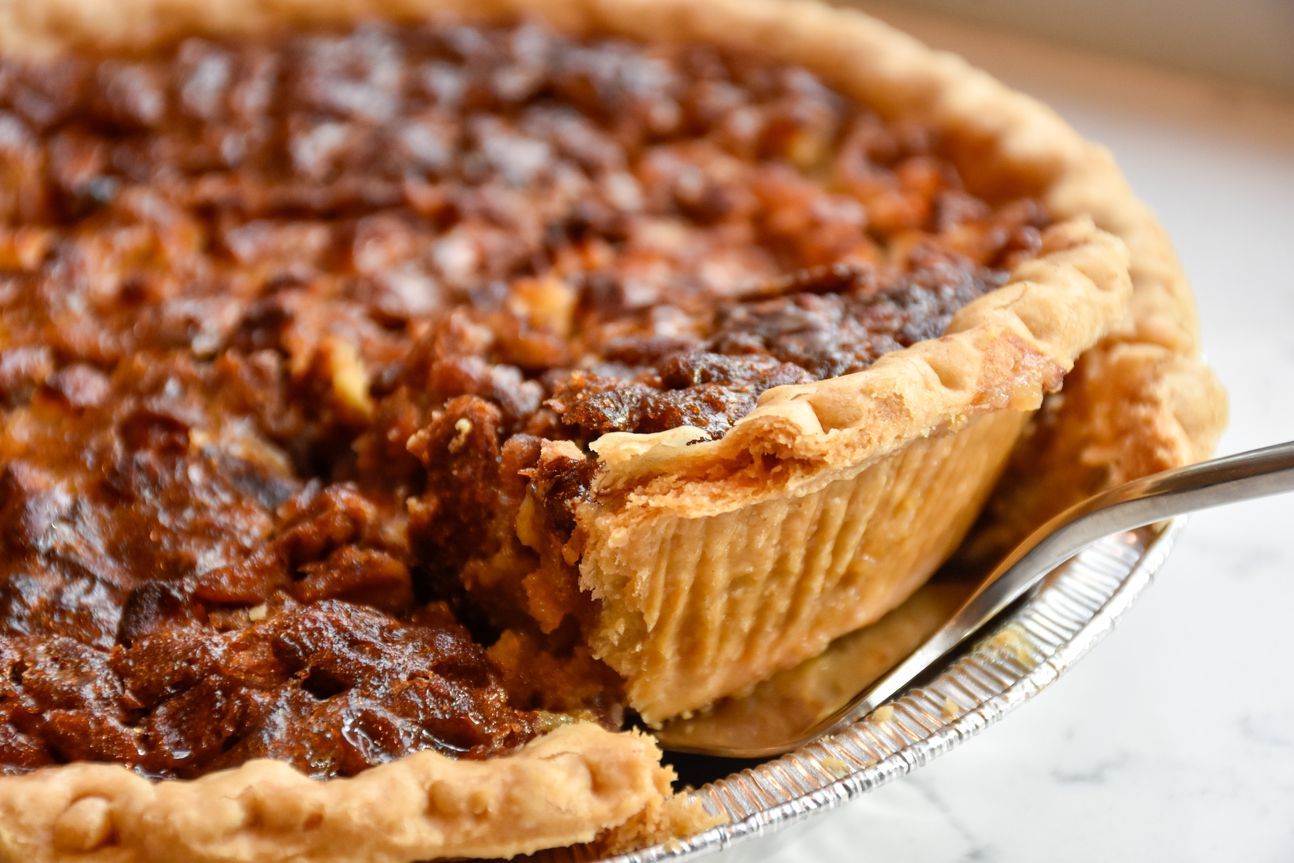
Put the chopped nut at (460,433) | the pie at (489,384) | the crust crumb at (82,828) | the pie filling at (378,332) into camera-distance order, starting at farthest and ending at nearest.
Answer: the chopped nut at (460,433), the pie filling at (378,332), the pie at (489,384), the crust crumb at (82,828)

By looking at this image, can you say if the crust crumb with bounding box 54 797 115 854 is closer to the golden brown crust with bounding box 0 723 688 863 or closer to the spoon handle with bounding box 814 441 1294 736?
the golden brown crust with bounding box 0 723 688 863

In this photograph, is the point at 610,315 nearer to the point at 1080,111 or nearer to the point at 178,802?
the point at 178,802

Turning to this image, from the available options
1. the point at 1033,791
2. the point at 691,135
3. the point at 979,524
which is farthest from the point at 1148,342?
the point at 691,135

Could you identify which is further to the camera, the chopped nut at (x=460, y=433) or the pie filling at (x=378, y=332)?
the chopped nut at (x=460, y=433)

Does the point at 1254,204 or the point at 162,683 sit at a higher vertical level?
the point at 1254,204

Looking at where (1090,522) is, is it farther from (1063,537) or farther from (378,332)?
(378,332)

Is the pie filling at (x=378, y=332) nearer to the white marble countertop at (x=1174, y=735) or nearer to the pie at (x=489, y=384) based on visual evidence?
the pie at (x=489, y=384)

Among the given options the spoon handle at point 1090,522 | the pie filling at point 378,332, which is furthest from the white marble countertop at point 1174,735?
the pie filling at point 378,332
